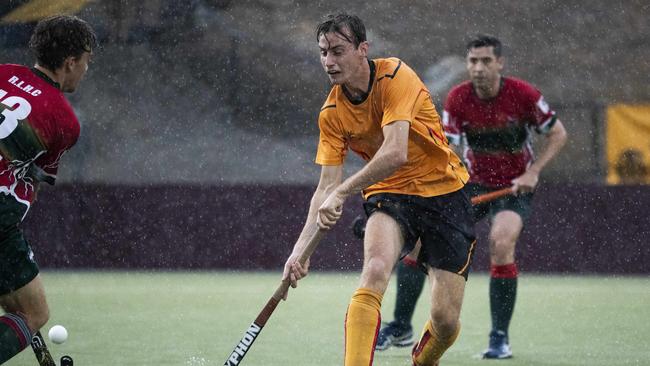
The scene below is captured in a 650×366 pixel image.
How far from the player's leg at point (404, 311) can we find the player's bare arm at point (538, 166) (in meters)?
0.62

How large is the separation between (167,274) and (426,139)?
548cm

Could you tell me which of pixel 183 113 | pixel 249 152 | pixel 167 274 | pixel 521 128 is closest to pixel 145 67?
pixel 183 113

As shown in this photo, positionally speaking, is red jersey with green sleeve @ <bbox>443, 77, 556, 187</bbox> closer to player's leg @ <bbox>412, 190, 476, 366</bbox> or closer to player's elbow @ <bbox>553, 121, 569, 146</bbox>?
player's elbow @ <bbox>553, 121, 569, 146</bbox>

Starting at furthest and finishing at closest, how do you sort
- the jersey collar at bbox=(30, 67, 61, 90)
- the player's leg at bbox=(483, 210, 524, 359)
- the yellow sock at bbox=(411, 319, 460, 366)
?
the player's leg at bbox=(483, 210, 524, 359) → the yellow sock at bbox=(411, 319, 460, 366) → the jersey collar at bbox=(30, 67, 61, 90)

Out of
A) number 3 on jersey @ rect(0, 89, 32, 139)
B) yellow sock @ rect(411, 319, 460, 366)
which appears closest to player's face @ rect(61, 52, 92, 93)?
number 3 on jersey @ rect(0, 89, 32, 139)

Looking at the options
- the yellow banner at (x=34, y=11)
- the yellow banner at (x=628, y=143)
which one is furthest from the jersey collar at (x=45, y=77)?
the yellow banner at (x=34, y=11)

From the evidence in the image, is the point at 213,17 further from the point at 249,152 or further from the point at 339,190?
the point at 339,190

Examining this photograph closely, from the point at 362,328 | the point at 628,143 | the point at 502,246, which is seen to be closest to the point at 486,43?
the point at 502,246

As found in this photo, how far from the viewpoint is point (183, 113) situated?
12.1m

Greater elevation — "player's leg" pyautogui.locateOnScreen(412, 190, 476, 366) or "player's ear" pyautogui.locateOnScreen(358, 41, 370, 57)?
"player's ear" pyautogui.locateOnScreen(358, 41, 370, 57)

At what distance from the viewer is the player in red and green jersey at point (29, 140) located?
11.2 feet

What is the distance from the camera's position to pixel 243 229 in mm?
9445

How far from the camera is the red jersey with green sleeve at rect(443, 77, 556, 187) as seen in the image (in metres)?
5.48

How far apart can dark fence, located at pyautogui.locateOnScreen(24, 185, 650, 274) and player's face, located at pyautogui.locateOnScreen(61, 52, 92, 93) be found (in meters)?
5.77
